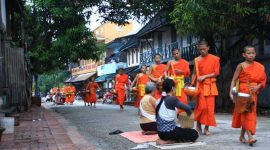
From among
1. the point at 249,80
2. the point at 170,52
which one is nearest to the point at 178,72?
the point at 249,80

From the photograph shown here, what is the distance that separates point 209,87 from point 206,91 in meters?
0.11

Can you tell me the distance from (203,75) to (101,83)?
47780 millimetres

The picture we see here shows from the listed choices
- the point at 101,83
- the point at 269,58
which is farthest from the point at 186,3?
the point at 101,83

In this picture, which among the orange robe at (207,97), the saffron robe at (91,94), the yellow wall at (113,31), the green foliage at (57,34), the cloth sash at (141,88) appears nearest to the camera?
the orange robe at (207,97)

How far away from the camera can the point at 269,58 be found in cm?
1736

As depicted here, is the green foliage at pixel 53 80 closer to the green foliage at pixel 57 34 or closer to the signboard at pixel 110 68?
the signboard at pixel 110 68

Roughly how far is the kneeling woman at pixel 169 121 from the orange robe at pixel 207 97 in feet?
4.00

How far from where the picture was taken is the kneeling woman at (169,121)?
24.5ft

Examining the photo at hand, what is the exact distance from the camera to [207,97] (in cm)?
887

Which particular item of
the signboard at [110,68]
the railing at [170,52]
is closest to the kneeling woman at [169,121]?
the railing at [170,52]

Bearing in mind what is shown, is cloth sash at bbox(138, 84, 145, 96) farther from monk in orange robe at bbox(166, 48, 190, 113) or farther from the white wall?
the white wall

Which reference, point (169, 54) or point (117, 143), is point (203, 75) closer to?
point (117, 143)

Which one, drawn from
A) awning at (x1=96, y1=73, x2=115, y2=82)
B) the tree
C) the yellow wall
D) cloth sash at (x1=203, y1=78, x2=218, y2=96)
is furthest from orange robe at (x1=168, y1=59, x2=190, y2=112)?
the yellow wall

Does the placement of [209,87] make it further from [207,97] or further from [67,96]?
[67,96]
